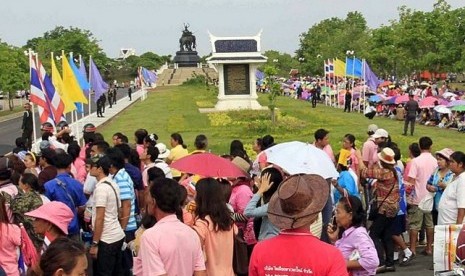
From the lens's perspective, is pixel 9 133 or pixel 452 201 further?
pixel 9 133

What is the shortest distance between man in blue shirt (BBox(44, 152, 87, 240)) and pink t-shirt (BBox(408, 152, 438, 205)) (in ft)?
14.2

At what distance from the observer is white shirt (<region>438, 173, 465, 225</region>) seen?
665 cm

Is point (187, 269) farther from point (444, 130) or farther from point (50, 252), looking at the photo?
point (444, 130)

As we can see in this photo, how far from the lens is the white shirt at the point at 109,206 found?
19.2ft

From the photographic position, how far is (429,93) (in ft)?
101

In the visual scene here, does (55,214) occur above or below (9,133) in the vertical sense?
above

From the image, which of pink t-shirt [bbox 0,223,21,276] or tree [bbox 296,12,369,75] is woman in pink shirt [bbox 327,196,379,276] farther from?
tree [bbox 296,12,369,75]

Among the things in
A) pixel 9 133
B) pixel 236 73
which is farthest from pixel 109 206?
pixel 236 73

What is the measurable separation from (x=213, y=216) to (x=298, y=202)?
69.2 inches

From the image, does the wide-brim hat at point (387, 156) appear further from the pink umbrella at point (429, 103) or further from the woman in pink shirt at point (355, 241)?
the pink umbrella at point (429, 103)

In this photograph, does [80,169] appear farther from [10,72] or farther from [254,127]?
[10,72]

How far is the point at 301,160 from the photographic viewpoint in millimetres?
5723

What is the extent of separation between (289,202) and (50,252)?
1237 mm

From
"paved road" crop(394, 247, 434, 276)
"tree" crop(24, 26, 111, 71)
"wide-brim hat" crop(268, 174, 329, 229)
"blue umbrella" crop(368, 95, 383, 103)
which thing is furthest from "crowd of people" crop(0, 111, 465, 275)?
"tree" crop(24, 26, 111, 71)
